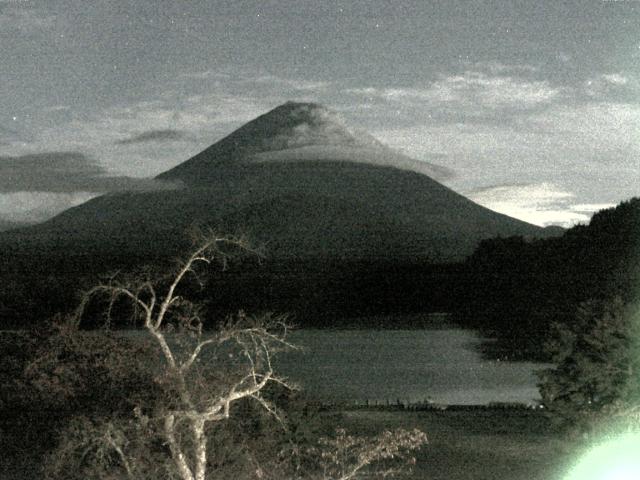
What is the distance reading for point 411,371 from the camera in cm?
5538

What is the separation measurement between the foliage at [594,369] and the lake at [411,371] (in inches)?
227

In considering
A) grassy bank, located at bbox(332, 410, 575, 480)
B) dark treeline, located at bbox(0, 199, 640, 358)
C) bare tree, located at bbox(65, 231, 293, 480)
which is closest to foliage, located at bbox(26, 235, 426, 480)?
bare tree, located at bbox(65, 231, 293, 480)

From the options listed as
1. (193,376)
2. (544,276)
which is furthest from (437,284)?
(193,376)

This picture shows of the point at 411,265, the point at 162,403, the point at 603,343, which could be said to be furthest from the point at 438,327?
the point at 162,403

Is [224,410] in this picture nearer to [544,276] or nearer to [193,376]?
[193,376]

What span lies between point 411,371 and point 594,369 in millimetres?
38244

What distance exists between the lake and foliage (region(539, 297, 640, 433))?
5771 mm

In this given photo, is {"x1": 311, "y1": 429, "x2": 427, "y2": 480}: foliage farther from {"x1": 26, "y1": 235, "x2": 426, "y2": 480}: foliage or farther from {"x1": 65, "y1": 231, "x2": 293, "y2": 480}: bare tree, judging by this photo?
{"x1": 65, "y1": 231, "x2": 293, "y2": 480}: bare tree

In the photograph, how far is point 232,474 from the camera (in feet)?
42.3

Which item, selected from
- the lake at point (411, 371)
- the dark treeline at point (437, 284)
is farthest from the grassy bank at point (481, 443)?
the dark treeline at point (437, 284)

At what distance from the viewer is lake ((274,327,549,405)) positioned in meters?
38.7

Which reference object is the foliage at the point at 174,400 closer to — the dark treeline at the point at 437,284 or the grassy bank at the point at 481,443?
the grassy bank at the point at 481,443

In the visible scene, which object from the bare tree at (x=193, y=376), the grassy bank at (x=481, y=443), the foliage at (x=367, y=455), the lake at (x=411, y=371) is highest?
the bare tree at (x=193, y=376)

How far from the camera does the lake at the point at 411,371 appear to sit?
38.7m
